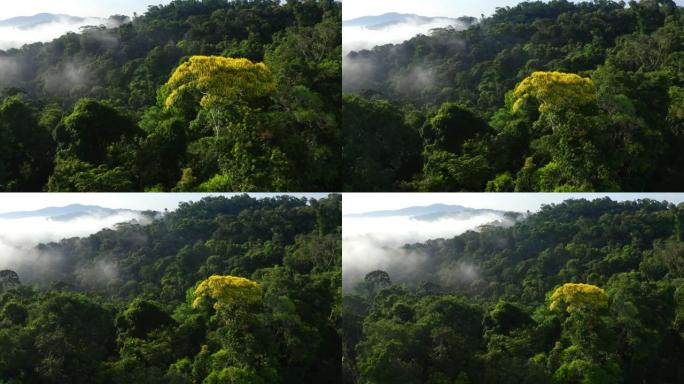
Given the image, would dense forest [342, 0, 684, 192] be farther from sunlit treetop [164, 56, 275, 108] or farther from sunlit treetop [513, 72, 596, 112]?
sunlit treetop [164, 56, 275, 108]

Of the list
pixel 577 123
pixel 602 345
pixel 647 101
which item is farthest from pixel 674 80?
pixel 602 345

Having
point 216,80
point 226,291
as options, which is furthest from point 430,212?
point 216,80

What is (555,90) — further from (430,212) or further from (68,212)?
(68,212)

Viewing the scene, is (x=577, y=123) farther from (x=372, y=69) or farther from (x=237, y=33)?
(x=237, y=33)

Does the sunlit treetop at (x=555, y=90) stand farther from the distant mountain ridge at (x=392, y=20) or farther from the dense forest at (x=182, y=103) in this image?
the dense forest at (x=182, y=103)

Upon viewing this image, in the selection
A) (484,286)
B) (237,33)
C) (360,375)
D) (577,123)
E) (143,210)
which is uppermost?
(237,33)

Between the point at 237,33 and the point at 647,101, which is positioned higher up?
the point at 237,33

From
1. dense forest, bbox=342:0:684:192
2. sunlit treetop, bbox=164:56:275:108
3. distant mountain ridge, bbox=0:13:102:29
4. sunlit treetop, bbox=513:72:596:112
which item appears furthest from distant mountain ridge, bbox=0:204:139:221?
sunlit treetop, bbox=513:72:596:112
